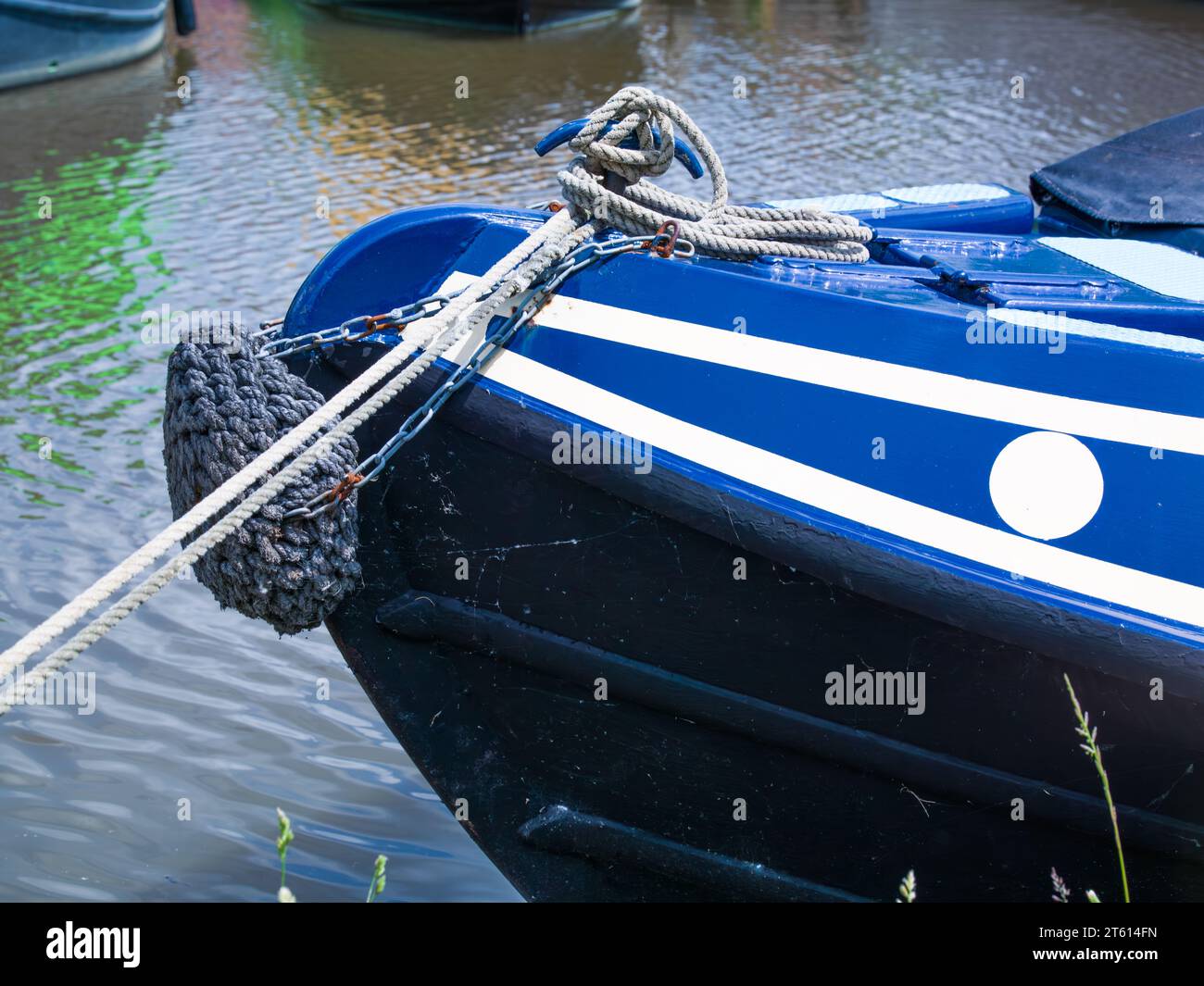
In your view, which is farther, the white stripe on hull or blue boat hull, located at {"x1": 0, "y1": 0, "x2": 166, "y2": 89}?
blue boat hull, located at {"x1": 0, "y1": 0, "x2": 166, "y2": 89}

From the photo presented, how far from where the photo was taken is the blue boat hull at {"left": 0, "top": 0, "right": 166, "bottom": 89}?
1364 centimetres

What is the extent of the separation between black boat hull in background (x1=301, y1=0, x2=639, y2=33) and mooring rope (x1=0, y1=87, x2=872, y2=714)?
622 inches

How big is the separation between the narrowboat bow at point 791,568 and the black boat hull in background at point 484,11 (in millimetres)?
16027

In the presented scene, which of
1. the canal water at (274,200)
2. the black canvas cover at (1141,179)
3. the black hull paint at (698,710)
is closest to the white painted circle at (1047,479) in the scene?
the black hull paint at (698,710)

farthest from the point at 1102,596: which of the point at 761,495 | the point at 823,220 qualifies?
the point at 823,220

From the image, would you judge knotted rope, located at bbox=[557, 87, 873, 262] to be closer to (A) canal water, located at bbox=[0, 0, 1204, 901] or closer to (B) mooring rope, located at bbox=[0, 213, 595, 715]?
(B) mooring rope, located at bbox=[0, 213, 595, 715]

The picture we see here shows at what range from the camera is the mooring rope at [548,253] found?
2439mm

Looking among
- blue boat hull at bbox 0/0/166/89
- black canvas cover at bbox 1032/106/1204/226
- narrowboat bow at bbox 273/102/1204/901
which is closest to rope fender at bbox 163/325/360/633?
narrowboat bow at bbox 273/102/1204/901

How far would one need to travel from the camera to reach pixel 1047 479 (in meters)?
2.65

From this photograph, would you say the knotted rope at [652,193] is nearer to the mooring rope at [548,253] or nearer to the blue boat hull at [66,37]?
the mooring rope at [548,253]

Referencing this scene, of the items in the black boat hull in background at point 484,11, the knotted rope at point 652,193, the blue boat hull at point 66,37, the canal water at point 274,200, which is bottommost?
the canal water at point 274,200

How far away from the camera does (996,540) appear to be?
265 centimetres


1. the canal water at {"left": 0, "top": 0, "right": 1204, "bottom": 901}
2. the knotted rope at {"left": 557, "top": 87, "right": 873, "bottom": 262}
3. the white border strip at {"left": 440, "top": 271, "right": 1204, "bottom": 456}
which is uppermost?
the knotted rope at {"left": 557, "top": 87, "right": 873, "bottom": 262}
